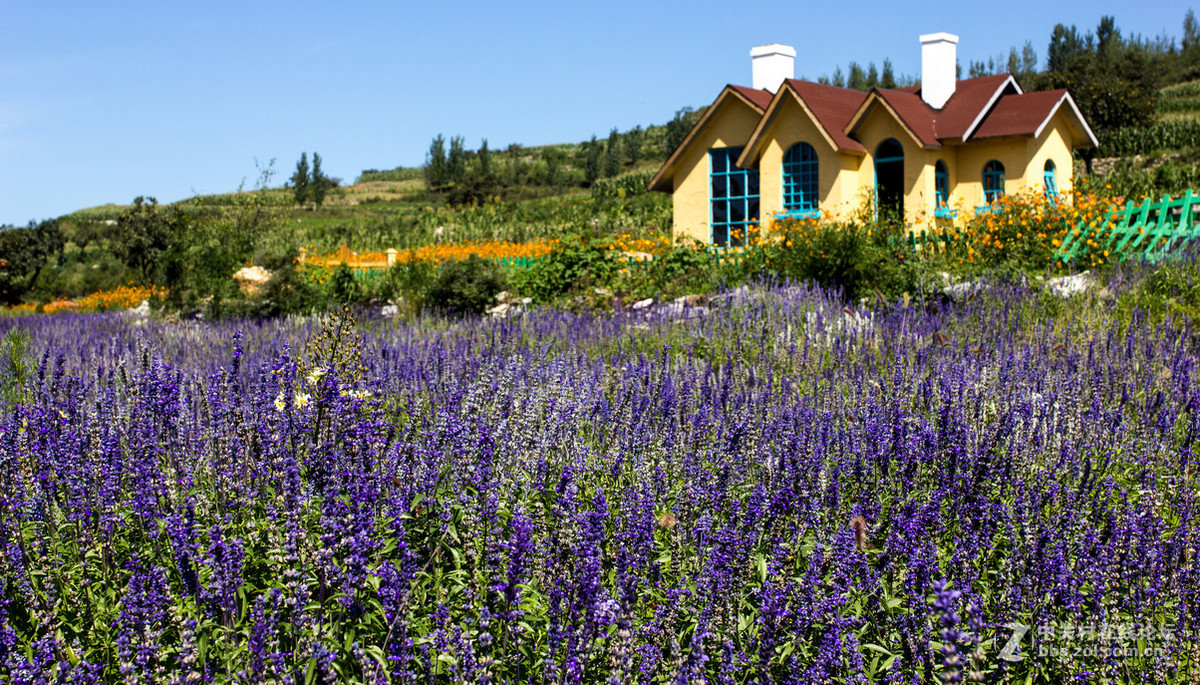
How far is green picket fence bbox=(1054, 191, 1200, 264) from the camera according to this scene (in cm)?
1147

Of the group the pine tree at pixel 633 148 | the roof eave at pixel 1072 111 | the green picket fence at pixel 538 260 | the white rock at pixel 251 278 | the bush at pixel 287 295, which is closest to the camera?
the green picket fence at pixel 538 260

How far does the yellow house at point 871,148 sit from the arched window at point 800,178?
0.02 metres

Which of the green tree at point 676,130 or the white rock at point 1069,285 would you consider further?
the green tree at point 676,130

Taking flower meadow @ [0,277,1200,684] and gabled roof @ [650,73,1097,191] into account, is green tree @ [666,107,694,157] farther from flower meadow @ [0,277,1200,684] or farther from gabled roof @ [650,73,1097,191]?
flower meadow @ [0,277,1200,684]

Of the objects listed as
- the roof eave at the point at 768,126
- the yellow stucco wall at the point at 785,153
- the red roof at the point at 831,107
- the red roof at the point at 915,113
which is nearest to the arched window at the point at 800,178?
the yellow stucco wall at the point at 785,153

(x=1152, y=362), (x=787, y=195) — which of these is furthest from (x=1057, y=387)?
(x=787, y=195)

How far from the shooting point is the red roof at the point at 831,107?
59.4ft

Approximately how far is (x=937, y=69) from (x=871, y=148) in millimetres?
3031

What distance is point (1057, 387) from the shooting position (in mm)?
5809

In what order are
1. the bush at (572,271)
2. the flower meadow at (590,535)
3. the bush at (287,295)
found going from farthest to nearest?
the bush at (287,295) < the bush at (572,271) < the flower meadow at (590,535)

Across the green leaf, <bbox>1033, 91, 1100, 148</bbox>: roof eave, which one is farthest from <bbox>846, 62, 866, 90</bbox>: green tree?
the green leaf

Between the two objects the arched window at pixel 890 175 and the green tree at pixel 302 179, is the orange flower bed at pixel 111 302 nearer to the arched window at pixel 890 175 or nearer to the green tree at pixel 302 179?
the arched window at pixel 890 175

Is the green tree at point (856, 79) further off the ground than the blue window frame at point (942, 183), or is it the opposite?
the green tree at point (856, 79)

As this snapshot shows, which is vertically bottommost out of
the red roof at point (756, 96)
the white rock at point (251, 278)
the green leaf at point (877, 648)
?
the green leaf at point (877, 648)
